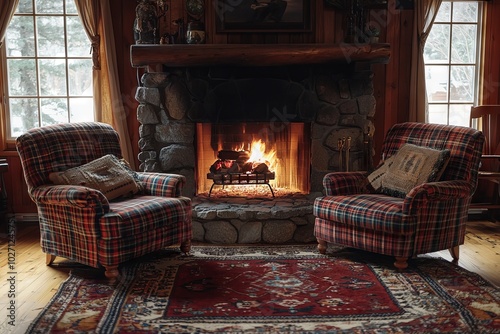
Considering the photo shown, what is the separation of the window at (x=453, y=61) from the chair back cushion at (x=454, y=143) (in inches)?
44.7

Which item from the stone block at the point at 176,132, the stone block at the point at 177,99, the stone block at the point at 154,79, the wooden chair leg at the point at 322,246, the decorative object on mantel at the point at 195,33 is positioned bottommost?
the wooden chair leg at the point at 322,246

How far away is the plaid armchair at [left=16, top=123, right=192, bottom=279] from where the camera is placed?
337 centimetres

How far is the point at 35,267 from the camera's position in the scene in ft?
12.4

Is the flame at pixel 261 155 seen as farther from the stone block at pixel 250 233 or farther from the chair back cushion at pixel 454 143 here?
the chair back cushion at pixel 454 143

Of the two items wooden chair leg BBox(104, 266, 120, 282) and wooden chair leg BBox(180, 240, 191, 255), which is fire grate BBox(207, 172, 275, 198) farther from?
wooden chair leg BBox(104, 266, 120, 282)

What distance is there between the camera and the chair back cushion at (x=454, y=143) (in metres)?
3.77

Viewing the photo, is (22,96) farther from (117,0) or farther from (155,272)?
(155,272)

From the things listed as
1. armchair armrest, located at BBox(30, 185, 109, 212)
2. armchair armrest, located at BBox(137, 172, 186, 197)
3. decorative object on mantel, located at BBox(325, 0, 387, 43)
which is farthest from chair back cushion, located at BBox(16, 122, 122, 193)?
decorative object on mantel, located at BBox(325, 0, 387, 43)

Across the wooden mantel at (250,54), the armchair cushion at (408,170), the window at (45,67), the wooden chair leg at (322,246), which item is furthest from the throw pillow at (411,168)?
the window at (45,67)

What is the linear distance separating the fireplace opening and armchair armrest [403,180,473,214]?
1.44 m

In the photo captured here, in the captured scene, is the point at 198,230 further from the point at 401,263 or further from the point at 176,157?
the point at 401,263

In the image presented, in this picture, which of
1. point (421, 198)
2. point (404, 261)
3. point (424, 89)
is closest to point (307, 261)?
point (404, 261)

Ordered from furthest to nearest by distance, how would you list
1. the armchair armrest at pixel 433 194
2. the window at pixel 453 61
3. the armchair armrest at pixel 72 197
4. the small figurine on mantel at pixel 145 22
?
the window at pixel 453 61, the small figurine on mantel at pixel 145 22, the armchair armrest at pixel 433 194, the armchair armrest at pixel 72 197

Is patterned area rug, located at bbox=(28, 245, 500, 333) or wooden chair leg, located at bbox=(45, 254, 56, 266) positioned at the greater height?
wooden chair leg, located at bbox=(45, 254, 56, 266)
